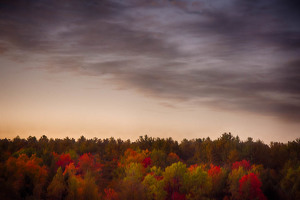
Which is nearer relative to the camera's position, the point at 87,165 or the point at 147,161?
the point at 87,165

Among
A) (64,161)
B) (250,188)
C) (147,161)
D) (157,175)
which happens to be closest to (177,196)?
(157,175)

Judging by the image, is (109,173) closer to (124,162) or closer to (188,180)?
(124,162)

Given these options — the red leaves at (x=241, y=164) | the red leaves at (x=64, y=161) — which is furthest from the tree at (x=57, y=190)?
the red leaves at (x=241, y=164)

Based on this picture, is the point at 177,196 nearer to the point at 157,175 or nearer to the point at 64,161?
the point at 157,175

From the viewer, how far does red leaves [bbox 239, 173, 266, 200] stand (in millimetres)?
33562

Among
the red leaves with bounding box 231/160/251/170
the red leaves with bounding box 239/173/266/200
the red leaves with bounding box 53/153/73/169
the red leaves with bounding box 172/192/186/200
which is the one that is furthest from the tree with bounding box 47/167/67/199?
the red leaves with bounding box 231/160/251/170

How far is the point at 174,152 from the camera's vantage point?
62875 millimetres

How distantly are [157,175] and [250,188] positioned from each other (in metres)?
10.2

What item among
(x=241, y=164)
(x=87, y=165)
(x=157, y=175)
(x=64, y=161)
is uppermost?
(x=64, y=161)

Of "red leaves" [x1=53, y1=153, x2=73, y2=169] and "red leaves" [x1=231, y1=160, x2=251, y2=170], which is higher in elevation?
"red leaves" [x1=53, y1=153, x2=73, y2=169]

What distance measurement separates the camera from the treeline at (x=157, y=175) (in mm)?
29688

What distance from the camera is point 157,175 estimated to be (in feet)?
120

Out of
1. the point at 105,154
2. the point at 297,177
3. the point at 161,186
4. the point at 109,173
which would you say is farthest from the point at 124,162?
the point at 297,177

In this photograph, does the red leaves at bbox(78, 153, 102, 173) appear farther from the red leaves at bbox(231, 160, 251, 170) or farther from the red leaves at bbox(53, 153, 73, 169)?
the red leaves at bbox(231, 160, 251, 170)
